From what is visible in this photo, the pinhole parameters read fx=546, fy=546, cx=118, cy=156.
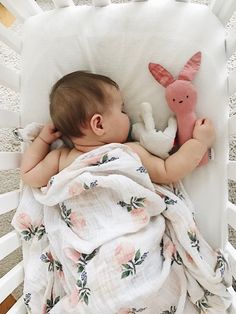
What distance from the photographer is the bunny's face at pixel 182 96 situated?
1.08 m

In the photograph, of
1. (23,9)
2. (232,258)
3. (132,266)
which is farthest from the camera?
(23,9)

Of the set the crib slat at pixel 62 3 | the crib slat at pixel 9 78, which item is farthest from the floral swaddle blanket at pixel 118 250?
the crib slat at pixel 62 3

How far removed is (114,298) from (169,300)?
0.12 meters

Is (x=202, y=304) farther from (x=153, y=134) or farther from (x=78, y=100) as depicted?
(x=78, y=100)

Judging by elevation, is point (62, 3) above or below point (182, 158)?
above

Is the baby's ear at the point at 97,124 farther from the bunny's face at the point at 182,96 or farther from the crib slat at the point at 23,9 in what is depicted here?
the crib slat at the point at 23,9

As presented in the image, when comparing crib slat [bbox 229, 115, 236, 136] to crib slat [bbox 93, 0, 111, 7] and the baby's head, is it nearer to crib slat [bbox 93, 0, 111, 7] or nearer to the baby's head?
the baby's head

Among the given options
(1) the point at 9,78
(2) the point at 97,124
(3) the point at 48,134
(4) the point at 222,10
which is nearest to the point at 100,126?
(2) the point at 97,124

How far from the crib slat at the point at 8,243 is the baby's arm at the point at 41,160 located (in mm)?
115

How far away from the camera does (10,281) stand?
1098mm

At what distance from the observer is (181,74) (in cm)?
110

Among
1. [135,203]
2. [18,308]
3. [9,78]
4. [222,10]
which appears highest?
[222,10]

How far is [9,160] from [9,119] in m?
0.09

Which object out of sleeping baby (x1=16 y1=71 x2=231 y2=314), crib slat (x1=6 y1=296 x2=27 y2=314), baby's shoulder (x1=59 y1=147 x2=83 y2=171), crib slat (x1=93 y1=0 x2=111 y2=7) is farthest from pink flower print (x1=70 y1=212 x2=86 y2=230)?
crib slat (x1=93 y1=0 x2=111 y2=7)
